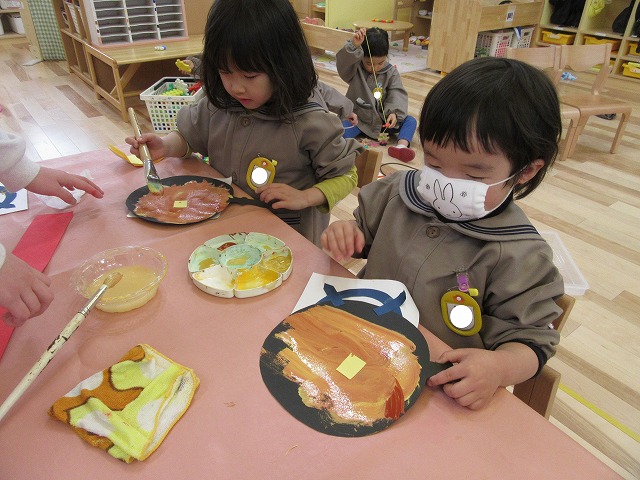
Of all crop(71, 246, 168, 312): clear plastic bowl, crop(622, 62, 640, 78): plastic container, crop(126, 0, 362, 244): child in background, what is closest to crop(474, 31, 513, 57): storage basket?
crop(622, 62, 640, 78): plastic container

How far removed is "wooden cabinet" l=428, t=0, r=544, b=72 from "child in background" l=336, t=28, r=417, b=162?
4.94 feet

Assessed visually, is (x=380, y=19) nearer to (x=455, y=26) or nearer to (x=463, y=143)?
(x=455, y=26)

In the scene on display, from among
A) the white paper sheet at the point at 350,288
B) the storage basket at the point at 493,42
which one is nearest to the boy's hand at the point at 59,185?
the white paper sheet at the point at 350,288

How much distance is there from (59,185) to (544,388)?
968 millimetres

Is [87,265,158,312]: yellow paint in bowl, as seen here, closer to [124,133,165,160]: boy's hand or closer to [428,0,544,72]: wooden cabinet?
[124,133,165,160]: boy's hand

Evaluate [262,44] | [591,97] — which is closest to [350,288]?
[262,44]

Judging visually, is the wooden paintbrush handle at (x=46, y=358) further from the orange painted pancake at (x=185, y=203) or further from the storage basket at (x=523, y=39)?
the storage basket at (x=523, y=39)

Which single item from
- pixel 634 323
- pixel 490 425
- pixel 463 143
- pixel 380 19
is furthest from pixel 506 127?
pixel 380 19

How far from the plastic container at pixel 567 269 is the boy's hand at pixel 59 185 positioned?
4.93 ft

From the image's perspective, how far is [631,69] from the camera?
409 centimetres

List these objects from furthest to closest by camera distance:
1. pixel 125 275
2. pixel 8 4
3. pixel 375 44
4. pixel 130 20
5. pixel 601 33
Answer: pixel 8 4 < pixel 601 33 < pixel 130 20 < pixel 375 44 < pixel 125 275

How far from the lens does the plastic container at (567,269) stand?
1681mm

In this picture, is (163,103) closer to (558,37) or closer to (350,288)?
(350,288)

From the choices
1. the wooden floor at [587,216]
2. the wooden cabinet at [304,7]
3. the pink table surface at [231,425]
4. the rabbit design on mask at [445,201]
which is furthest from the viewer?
the wooden cabinet at [304,7]
